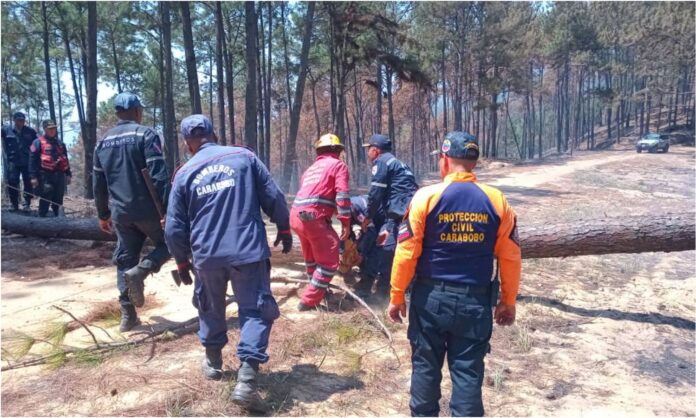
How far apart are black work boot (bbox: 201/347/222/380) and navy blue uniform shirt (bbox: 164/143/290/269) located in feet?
2.15

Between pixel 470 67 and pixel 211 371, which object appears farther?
pixel 470 67

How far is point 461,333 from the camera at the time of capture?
9.20ft

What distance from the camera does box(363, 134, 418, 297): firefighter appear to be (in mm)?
5465

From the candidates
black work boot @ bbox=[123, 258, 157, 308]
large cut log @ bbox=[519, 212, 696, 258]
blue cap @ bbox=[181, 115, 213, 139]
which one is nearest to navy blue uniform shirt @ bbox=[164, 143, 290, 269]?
blue cap @ bbox=[181, 115, 213, 139]

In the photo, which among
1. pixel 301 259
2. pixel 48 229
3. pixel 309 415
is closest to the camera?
pixel 309 415

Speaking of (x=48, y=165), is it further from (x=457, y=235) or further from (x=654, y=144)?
(x=654, y=144)

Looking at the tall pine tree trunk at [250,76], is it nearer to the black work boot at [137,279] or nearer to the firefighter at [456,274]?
the black work boot at [137,279]

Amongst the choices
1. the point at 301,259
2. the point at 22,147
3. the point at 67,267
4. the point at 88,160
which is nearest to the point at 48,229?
the point at 67,267

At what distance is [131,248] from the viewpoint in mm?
4555

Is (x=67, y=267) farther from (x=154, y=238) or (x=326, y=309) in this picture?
(x=326, y=309)

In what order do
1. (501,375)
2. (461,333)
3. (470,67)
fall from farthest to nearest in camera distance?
(470,67) < (501,375) < (461,333)

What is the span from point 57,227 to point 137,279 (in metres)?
4.52

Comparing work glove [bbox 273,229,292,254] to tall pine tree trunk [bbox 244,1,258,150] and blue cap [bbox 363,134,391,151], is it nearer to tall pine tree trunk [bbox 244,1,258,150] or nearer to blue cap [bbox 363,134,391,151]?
blue cap [bbox 363,134,391,151]

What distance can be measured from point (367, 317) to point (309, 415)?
1.85 m
